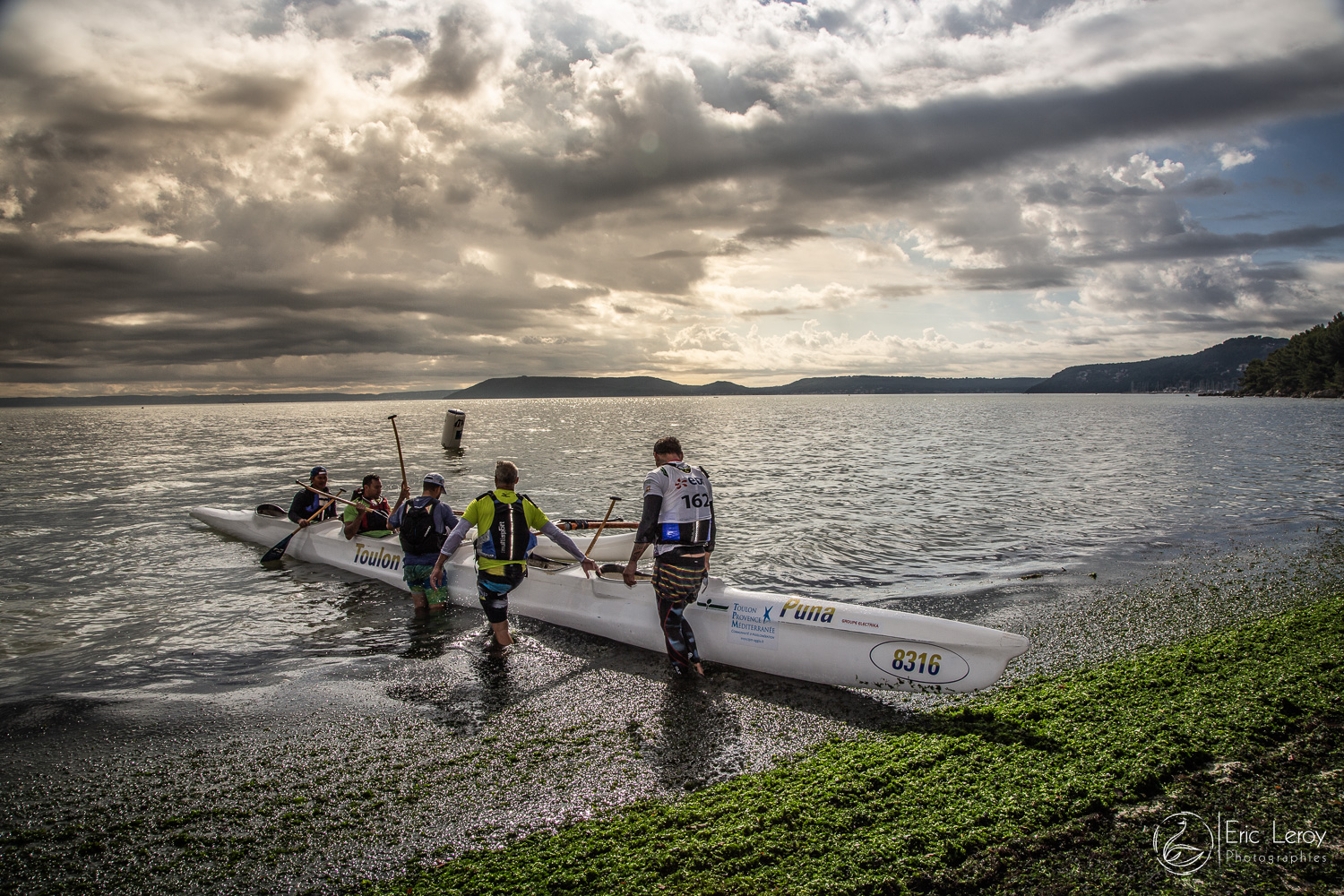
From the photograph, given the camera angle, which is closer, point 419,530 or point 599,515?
point 419,530

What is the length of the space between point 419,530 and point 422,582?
3.19 ft

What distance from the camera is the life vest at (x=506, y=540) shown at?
7703 millimetres

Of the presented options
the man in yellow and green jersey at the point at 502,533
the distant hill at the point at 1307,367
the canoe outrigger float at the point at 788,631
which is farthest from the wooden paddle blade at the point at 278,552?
the distant hill at the point at 1307,367

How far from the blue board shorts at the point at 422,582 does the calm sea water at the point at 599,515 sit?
1.88 ft

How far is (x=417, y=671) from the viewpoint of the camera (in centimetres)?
781

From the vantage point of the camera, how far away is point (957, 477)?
26.0 m

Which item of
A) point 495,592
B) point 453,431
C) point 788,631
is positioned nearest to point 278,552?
point 495,592

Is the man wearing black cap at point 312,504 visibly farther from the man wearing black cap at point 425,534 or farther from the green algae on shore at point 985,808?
the green algae on shore at point 985,808

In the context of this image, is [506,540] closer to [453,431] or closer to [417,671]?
[417,671]

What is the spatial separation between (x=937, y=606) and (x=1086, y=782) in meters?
5.92

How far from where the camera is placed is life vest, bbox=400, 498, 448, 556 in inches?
366

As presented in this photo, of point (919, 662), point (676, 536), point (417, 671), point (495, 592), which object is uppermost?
point (676, 536)

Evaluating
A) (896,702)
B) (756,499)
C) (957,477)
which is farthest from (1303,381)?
(896,702)

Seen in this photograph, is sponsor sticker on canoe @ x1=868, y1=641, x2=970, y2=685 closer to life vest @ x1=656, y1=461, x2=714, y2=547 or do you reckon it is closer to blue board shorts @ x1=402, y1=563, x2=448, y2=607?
life vest @ x1=656, y1=461, x2=714, y2=547
